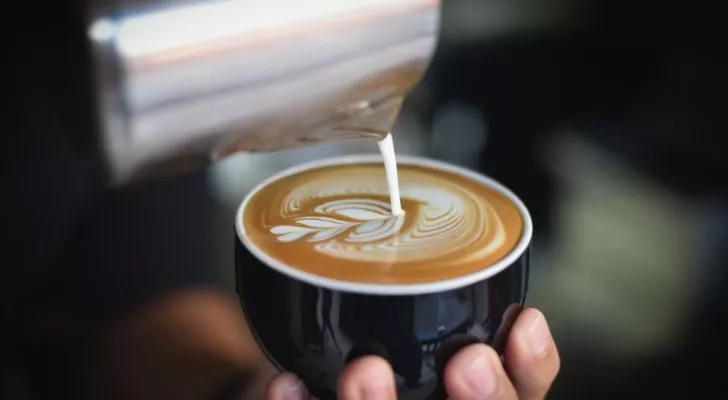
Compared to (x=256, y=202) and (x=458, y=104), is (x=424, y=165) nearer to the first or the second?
(x=256, y=202)

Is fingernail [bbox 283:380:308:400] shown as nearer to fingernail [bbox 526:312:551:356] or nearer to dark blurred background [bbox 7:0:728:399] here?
fingernail [bbox 526:312:551:356]

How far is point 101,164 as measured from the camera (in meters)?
0.25

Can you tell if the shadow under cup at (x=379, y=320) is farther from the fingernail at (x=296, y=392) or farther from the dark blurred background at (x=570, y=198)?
the dark blurred background at (x=570, y=198)

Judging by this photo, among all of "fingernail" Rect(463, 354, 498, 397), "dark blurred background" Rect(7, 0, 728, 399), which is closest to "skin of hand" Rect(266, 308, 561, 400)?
"fingernail" Rect(463, 354, 498, 397)

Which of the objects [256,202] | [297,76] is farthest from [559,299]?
[297,76]

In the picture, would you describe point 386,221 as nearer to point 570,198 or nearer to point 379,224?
point 379,224

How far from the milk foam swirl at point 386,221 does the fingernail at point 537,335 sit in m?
0.04

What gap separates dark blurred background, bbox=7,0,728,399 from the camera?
0.63 metres

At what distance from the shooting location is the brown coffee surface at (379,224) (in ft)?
1.13

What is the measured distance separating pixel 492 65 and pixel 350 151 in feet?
0.63

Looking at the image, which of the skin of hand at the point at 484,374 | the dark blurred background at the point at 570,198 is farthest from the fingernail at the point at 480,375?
the dark blurred background at the point at 570,198

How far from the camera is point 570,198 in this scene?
0.84m

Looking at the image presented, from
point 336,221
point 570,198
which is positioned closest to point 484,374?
point 336,221

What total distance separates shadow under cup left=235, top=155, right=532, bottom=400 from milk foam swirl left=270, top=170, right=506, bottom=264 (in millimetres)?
31
